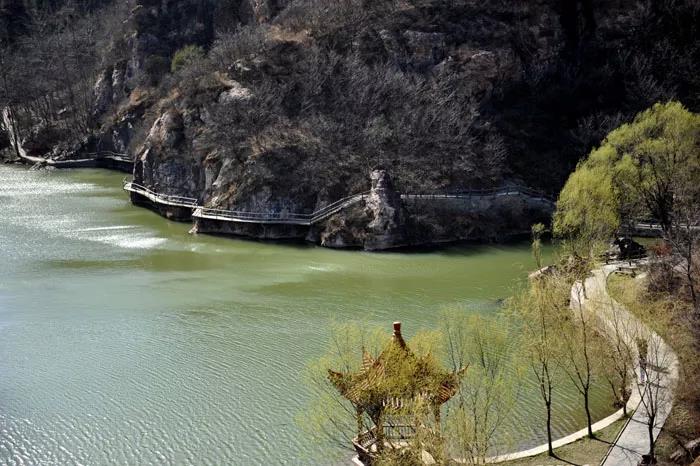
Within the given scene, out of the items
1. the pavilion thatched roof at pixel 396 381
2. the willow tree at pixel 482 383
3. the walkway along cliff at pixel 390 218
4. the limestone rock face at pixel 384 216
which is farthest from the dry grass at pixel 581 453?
the walkway along cliff at pixel 390 218

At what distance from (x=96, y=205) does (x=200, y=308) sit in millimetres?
36853

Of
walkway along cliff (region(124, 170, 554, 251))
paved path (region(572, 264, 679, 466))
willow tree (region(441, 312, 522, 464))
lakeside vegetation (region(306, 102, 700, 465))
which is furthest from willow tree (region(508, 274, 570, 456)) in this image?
walkway along cliff (region(124, 170, 554, 251))

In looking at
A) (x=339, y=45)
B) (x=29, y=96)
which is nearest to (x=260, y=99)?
(x=339, y=45)

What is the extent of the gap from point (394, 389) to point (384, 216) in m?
34.1

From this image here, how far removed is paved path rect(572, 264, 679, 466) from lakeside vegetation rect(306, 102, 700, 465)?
0.15m

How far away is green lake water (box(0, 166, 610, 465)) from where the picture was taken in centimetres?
2297

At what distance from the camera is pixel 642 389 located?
23094 millimetres

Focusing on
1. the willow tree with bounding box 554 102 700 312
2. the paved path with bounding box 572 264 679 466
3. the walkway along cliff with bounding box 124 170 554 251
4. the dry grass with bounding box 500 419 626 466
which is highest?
the willow tree with bounding box 554 102 700 312

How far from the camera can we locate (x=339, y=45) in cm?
7231

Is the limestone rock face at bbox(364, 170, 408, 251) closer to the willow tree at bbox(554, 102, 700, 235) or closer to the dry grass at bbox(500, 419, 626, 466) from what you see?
the willow tree at bbox(554, 102, 700, 235)

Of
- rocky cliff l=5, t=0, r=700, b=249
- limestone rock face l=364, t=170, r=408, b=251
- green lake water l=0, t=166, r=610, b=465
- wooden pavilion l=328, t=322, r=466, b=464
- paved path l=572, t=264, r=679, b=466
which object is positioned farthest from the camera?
rocky cliff l=5, t=0, r=700, b=249

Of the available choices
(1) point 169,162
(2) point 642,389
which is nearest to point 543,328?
(2) point 642,389

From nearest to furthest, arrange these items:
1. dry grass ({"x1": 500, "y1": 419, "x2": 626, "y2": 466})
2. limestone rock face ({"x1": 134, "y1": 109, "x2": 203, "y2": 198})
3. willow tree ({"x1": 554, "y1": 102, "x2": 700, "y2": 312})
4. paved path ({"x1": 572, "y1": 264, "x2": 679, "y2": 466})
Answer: paved path ({"x1": 572, "y1": 264, "x2": 679, "y2": 466}), dry grass ({"x1": 500, "y1": 419, "x2": 626, "y2": 466}), willow tree ({"x1": 554, "y1": 102, "x2": 700, "y2": 312}), limestone rock face ({"x1": 134, "y1": 109, "x2": 203, "y2": 198})

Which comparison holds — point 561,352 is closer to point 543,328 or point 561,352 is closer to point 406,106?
point 543,328
